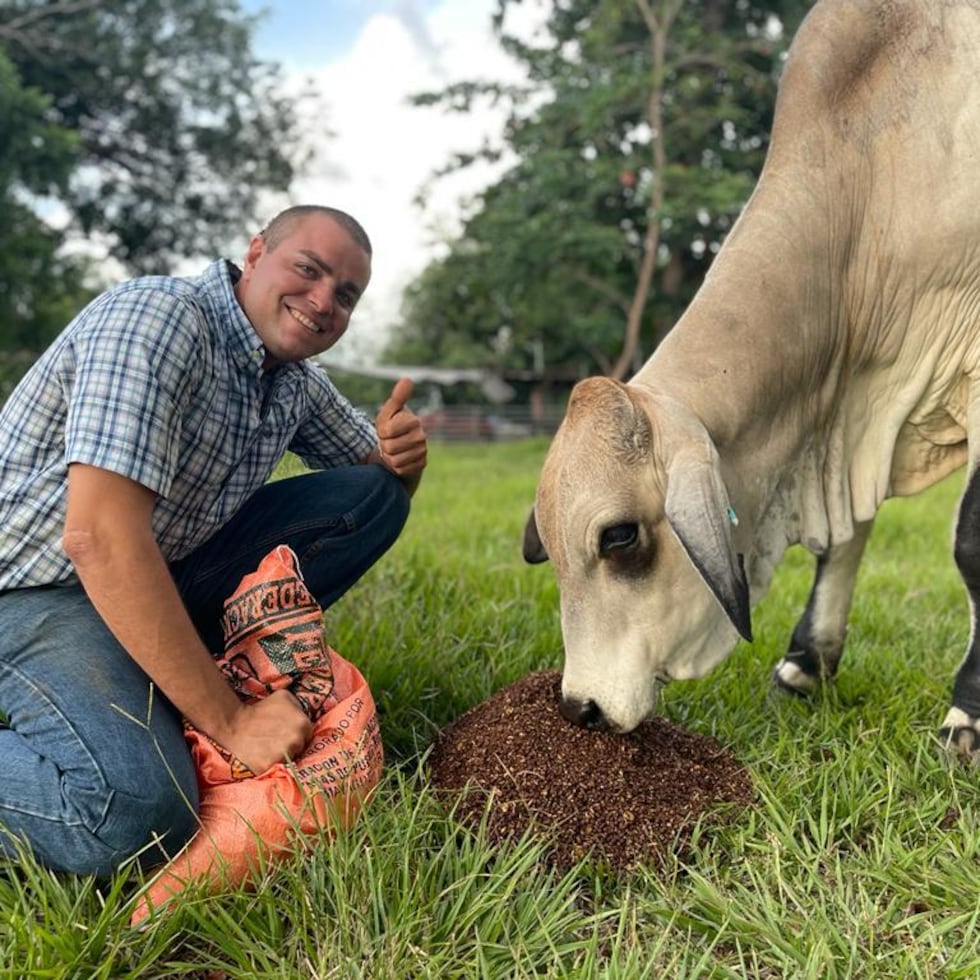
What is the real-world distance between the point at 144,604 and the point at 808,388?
1.73 m

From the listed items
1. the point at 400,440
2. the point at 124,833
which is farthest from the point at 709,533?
the point at 124,833

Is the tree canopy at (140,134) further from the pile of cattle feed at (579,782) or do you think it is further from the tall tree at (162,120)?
the pile of cattle feed at (579,782)

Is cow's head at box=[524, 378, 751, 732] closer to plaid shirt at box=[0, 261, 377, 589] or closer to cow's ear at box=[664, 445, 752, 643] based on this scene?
cow's ear at box=[664, 445, 752, 643]

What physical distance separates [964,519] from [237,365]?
1.79 m

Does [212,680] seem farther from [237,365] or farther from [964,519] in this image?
[964,519]

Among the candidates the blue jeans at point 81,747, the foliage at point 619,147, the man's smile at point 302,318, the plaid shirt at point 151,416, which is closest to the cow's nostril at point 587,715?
the blue jeans at point 81,747

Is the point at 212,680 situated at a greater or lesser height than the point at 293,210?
lesser

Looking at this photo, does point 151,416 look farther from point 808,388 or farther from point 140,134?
point 140,134

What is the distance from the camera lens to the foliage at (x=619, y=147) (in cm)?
1370

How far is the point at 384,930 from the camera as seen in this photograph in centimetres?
169

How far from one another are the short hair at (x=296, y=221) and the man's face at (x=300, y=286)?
0.4 inches

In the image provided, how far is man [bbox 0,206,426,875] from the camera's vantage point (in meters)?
1.83

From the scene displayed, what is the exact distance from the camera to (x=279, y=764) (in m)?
1.92

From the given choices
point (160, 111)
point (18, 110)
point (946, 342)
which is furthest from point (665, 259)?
point (946, 342)
